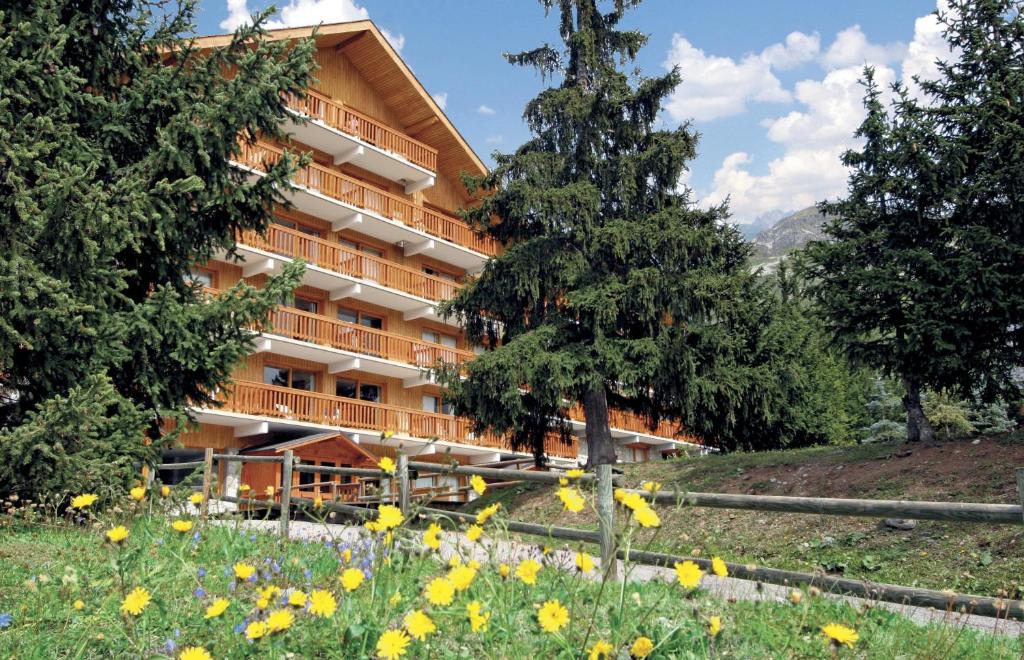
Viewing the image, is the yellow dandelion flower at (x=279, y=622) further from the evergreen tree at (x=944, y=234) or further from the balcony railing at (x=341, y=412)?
the balcony railing at (x=341, y=412)

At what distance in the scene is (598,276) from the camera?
1962 cm

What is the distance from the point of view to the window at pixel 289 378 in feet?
83.1

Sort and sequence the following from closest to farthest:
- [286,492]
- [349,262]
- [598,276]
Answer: [286,492], [598,276], [349,262]

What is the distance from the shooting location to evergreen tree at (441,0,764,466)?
1864 cm

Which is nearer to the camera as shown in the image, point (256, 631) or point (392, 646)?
point (392, 646)

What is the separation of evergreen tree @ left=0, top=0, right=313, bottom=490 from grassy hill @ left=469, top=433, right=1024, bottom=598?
16.1 ft

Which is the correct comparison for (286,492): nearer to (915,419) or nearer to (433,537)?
(433,537)

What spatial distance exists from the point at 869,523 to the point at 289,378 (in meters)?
18.7

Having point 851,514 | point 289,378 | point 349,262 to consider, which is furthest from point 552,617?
point 349,262

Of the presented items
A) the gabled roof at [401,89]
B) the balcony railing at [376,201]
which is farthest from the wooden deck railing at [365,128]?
the balcony railing at [376,201]

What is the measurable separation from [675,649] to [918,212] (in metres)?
13.7

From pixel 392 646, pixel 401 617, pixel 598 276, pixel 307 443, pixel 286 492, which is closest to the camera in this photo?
pixel 392 646

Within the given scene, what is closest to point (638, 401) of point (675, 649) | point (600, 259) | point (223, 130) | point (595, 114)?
point (600, 259)

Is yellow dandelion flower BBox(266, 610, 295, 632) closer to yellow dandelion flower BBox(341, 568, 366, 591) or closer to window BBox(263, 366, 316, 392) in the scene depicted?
yellow dandelion flower BBox(341, 568, 366, 591)
